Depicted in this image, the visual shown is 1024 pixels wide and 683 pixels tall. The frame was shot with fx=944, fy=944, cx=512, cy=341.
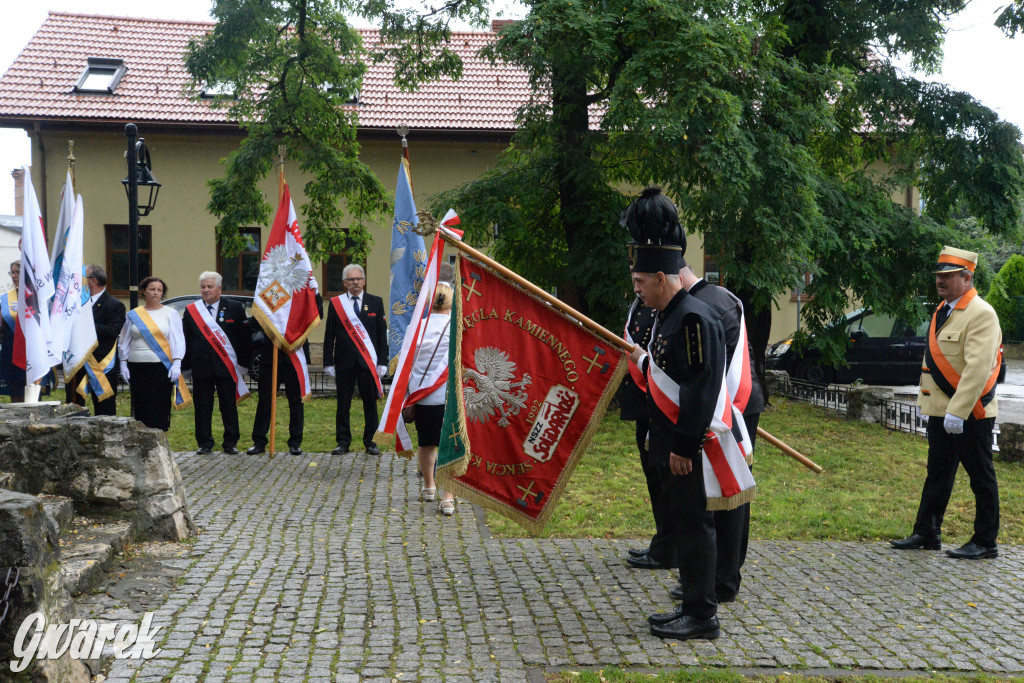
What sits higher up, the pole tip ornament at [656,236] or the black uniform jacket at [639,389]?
the pole tip ornament at [656,236]

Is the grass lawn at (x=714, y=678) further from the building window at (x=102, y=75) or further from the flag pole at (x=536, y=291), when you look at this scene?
the building window at (x=102, y=75)

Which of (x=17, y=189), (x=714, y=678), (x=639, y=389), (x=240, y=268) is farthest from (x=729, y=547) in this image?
(x=17, y=189)

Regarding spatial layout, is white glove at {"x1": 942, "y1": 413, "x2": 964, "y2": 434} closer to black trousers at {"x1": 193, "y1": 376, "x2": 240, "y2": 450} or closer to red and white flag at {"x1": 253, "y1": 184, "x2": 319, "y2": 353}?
red and white flag at {"x1": 253, "y1": 184, "x2": 319, "y2": 353}

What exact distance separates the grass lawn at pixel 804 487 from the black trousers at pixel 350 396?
40 cm

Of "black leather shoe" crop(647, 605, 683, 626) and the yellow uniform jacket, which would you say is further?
the yellow uniform jacket

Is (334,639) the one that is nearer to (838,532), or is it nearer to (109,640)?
(109,640)

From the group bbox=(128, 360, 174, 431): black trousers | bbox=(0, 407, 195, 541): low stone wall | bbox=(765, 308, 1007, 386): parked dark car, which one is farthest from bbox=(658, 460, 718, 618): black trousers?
bbox=(765, 308, 1007, 386): parked dark car

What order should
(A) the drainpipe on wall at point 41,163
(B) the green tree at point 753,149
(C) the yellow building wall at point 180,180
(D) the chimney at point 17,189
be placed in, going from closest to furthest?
1. (B) the green tree at point 753,149
2. (A) the drainpipe on wall at point 41,163
3. (C) the yellow building wall at point 180,180
4. (D) the chimney at point 17,189

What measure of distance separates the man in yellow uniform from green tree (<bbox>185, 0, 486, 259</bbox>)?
835 centimetres

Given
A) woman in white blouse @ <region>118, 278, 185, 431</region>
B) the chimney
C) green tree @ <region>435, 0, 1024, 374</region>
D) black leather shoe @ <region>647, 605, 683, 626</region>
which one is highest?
the chimney

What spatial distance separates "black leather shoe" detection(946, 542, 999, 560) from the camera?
6043 millimetres

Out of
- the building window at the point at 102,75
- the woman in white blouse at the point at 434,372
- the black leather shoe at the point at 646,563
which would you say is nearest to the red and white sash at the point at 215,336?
the woman in white blouse at the point at 434,372

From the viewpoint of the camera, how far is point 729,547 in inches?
199

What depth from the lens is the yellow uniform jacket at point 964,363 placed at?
593cm
